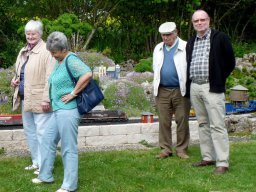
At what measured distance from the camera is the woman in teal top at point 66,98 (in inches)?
178

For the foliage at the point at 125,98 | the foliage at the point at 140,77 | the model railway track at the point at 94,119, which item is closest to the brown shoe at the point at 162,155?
the model railway track at the point at 94,119

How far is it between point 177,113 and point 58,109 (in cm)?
185

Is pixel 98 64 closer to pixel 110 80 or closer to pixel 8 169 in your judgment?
pixel 110 80

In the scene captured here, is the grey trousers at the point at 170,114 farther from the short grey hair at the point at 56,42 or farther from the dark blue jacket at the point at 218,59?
the short grey hair at the point at 56,42

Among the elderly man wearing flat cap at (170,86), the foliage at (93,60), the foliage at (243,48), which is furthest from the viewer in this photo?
the foliage at (243,48)

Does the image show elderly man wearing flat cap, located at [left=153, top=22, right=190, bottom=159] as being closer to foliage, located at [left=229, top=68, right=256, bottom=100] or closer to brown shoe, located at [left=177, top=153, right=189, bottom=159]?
brown shoe, located at [left=177, top=153, right=189, bottom=159]

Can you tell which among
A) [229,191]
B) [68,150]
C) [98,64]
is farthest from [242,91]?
[68,150]

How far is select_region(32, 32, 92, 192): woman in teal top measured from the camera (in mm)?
4527

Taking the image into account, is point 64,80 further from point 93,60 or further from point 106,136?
point 93,60

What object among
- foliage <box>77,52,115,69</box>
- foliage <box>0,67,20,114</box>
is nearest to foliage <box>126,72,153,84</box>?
foliage <box>77,52,115,69</box>

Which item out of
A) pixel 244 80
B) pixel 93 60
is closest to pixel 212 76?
pixel 93 60

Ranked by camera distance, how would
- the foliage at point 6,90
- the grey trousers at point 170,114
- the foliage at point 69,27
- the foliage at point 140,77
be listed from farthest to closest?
1. the foliage at point 69,27
2. the foliage at point 140,77
3. the foliage at point 6,90
4. the grey trousers at point 170,114

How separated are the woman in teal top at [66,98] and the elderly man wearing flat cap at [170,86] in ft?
4.91

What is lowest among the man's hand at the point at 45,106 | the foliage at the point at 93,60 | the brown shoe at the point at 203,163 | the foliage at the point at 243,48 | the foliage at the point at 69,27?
the brown shoe at the point at 203,163
